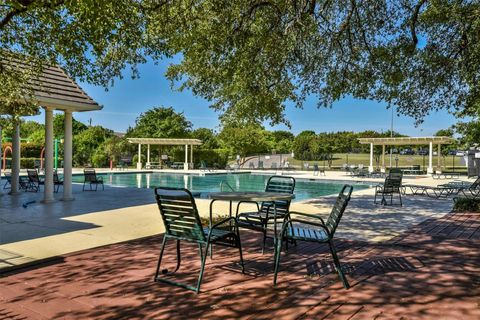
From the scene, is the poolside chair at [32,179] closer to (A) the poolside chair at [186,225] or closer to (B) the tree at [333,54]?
(B) the tree at [333,54]

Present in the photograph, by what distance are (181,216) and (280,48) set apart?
5395mm

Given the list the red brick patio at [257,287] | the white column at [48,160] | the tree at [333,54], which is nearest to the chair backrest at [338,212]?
the red brick patio at [257,287]

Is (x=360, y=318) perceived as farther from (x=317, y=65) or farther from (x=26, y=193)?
(x=26, y=193)

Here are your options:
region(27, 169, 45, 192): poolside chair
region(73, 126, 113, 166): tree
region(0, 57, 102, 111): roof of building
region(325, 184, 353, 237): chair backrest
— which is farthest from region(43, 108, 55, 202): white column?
region(73, 126, 113, 166): tree

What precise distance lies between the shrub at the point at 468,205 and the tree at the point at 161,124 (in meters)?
29.0

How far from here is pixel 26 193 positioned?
40.7 feet

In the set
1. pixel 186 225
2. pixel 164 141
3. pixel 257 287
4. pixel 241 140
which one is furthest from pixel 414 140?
pixel 186 225

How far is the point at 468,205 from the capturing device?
8.79 metres

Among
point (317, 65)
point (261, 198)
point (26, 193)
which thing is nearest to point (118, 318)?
point (261, 198)

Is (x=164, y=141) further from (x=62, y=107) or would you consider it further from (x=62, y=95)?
(x=62, y=95)

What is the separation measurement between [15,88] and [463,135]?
27.2 meters

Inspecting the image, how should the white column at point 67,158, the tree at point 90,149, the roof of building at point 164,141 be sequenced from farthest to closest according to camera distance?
the tree at point 90,149, the roof of building at point 164,141, the white column at point 67,158

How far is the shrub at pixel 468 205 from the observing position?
8.70 m

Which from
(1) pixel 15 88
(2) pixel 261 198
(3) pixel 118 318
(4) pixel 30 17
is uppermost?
(4) pixel 30 17
